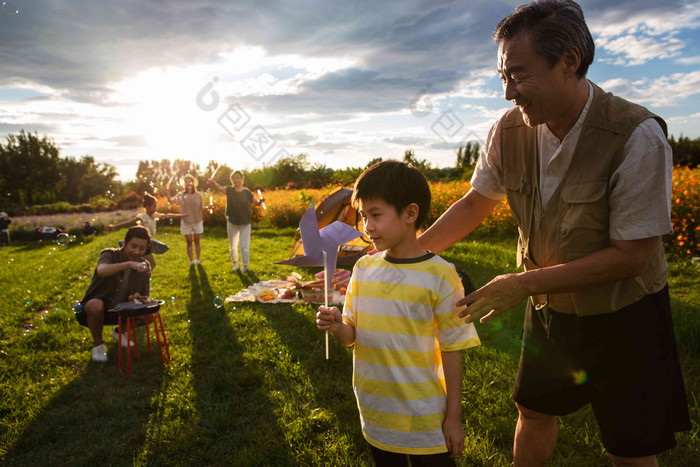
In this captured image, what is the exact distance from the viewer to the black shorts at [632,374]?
1646 millimetres

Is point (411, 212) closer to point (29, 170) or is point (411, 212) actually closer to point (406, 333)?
point (406, 333)

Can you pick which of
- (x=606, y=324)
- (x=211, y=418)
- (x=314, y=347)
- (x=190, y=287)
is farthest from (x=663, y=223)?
(x=190, y=287)

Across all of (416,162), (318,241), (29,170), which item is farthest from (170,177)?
(318,241)

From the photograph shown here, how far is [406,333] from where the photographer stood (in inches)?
67.9

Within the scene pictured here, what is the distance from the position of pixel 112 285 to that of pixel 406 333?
4229 mm

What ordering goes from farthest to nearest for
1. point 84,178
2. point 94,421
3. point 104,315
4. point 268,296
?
point 84,178 < point 268,296 < point 104,315 < point 94,421

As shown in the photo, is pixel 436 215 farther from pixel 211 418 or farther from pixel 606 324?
pixel 606 324

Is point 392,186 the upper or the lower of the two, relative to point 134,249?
upper

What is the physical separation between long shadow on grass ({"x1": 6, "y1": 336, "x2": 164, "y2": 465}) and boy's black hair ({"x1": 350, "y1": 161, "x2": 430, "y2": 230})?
8.82 ft

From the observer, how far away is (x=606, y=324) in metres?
1.70

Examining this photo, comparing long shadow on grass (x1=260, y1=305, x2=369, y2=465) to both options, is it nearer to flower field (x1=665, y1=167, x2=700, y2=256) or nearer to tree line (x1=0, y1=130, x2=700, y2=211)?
flower field (x1=665, y1=167, x2=700, y2=256)

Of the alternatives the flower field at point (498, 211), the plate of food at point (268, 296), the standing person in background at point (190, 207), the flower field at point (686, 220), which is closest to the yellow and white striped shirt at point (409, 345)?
the plate of food at point (268, 296)

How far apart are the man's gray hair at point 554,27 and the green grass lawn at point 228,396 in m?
2.43

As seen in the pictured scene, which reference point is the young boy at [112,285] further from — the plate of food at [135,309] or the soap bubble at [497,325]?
the soap bubble at [497,325]
